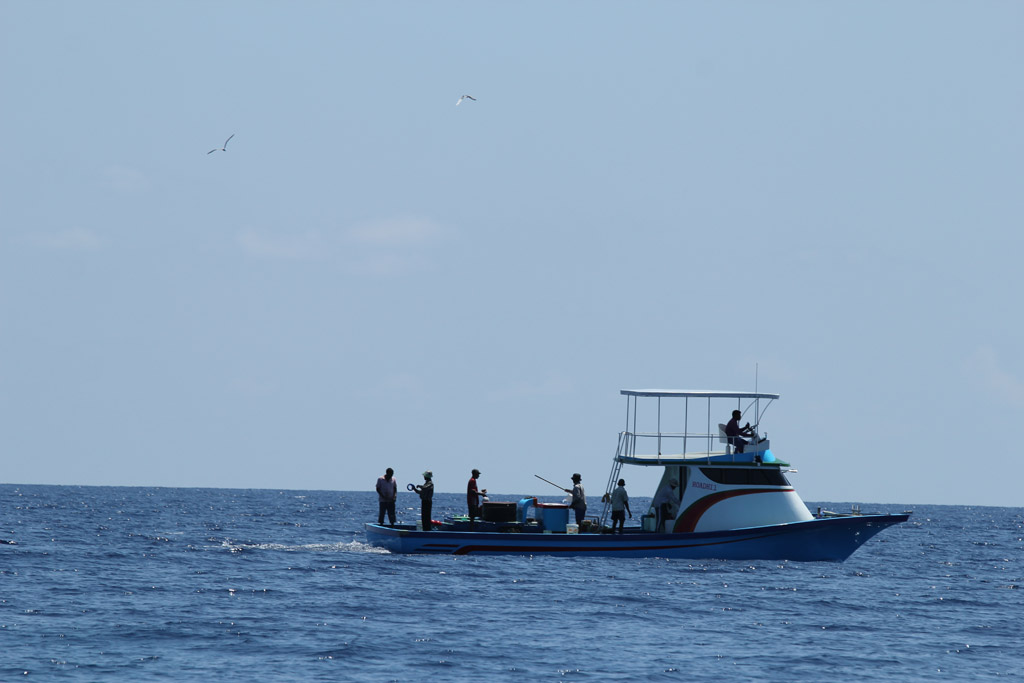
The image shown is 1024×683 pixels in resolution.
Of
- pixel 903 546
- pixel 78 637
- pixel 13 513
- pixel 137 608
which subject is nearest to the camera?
pixel 78 637

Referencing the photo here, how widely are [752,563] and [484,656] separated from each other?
13.6 metres

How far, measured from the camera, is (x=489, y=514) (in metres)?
31.4

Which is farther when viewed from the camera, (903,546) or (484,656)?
(903,546)

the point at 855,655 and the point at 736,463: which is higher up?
the point at 736,463

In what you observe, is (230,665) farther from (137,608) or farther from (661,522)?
(661,522)

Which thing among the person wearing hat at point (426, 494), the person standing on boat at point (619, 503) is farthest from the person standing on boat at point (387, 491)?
the person standing on boat at point (619, 503)

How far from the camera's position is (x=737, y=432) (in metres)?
31.1

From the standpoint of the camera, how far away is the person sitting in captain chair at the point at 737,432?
102 ft

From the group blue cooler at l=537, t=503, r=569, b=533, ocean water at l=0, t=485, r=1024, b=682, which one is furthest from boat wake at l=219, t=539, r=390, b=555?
blue cooler at l=537, t=503, r=569, b=533

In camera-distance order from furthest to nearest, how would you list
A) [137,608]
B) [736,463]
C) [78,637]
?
[736,463], [137,608], [78,637]

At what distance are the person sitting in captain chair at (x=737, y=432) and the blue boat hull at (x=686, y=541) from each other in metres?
2.01

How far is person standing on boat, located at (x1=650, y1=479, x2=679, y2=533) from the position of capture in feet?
103

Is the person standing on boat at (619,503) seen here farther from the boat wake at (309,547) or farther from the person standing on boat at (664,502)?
the boat wake at (309,547)

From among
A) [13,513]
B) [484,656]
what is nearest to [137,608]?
[484,656]
